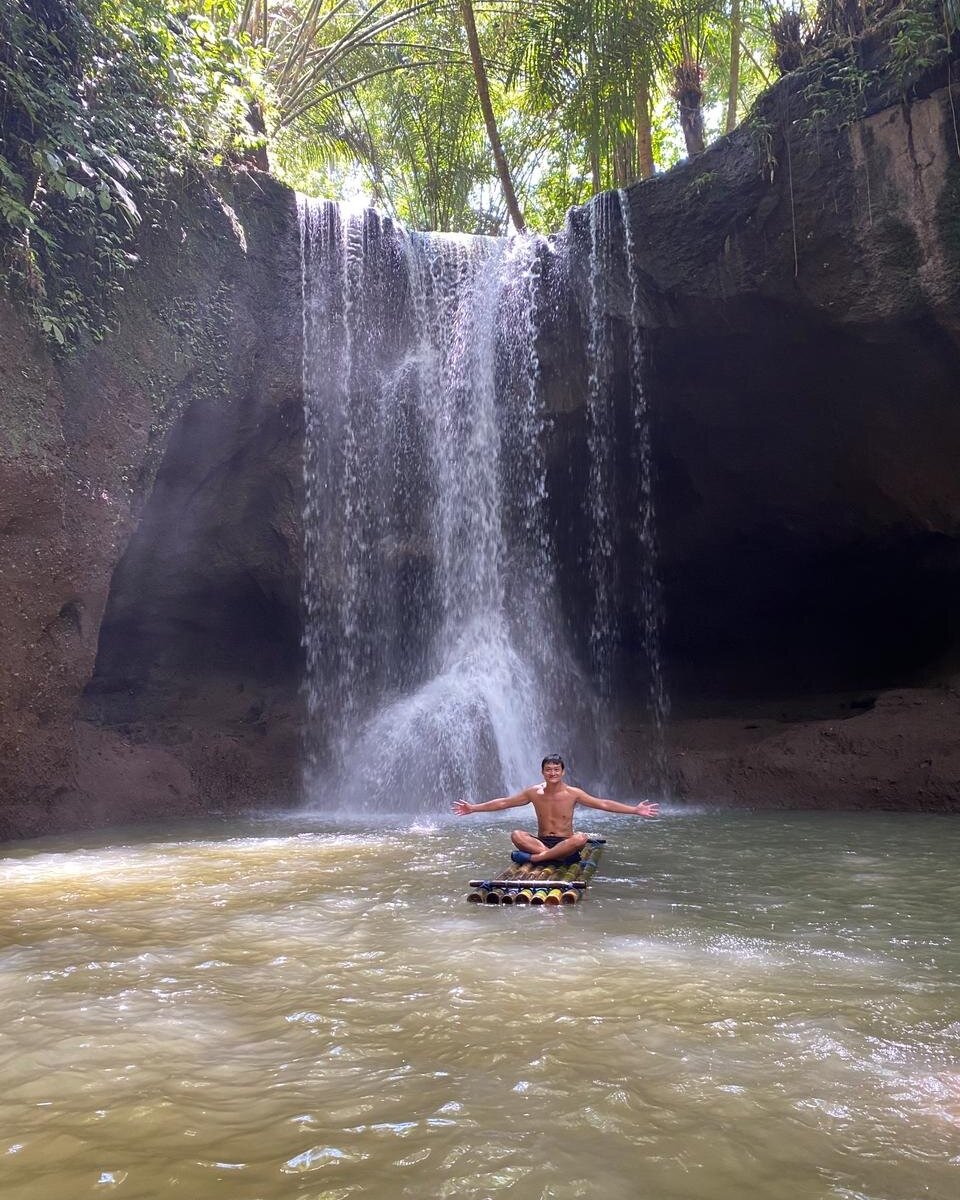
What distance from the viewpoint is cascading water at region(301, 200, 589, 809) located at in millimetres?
12570

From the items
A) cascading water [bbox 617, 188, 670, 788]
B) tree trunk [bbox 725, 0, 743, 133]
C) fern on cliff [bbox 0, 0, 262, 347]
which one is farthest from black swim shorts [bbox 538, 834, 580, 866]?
tree trunk [bbox 725, 0, 743, 133]

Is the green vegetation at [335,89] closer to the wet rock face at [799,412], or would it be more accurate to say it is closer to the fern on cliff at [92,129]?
the fern on cliff at [92,129]

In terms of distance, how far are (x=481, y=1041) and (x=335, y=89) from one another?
15.5 m

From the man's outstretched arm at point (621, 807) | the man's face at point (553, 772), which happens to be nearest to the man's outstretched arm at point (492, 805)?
the man's face at point (553, 772)

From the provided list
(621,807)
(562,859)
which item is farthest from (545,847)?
(621,807)

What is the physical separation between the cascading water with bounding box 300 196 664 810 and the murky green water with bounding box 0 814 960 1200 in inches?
268

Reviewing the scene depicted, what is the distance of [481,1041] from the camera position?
10.2ft

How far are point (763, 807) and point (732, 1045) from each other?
26.9 ft

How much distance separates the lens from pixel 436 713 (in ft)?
38.0

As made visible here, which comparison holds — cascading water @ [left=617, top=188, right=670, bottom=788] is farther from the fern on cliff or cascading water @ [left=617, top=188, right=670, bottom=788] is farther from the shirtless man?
the shirtless man

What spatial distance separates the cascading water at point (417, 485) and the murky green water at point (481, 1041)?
22.6ft

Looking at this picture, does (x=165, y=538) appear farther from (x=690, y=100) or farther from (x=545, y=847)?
(x=690, y=100)

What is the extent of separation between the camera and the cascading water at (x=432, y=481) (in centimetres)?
1252

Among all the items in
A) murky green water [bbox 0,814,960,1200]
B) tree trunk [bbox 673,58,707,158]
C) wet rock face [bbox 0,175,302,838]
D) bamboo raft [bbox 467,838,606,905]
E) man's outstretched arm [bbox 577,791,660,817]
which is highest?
tree trunk [bbox 673,58,707,158]
